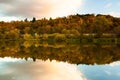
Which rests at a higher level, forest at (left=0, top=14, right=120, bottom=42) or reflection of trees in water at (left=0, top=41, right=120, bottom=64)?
reflection of trees in water at (left=0, top=41, right=120, bottom=64)

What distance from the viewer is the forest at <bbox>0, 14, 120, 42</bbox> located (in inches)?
2749

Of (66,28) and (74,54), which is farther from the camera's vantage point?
(66,28)

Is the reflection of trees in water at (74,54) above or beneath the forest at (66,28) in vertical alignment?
above

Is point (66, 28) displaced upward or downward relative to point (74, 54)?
downward

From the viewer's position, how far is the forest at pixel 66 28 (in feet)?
229

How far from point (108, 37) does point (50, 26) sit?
25.7 meters

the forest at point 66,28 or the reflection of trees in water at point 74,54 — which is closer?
the reflection of trees in water at point 74,54

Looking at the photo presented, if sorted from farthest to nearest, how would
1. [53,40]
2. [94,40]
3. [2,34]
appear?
1. [2,34]
2. [53,40]
3. [94,40]

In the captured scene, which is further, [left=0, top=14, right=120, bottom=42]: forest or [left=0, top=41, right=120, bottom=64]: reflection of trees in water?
[left=0, top=14, right=120, bottom=42]: forest

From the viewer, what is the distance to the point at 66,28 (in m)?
85.7

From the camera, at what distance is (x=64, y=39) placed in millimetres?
A: 68750

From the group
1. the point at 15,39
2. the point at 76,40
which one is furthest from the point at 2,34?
the point at 76,40

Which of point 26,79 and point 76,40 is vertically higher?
point 26,79

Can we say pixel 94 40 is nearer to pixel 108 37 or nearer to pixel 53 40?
pixel 108 37
